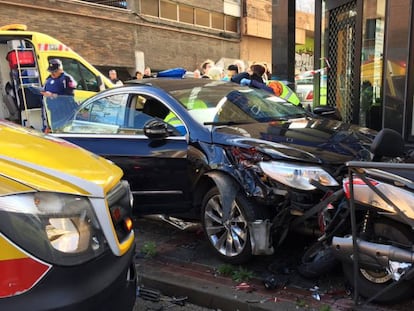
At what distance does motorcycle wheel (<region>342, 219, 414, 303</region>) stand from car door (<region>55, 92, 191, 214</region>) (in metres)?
1.76

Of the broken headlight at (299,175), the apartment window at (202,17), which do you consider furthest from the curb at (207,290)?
the apartment window at (202,17)

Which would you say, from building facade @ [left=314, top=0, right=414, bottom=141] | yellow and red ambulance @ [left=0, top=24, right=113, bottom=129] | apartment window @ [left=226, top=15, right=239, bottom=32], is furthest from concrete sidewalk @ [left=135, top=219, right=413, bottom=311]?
apartment window @ [left=226, top=15, right=239, bottom=32]

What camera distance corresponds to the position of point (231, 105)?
15.6 feet

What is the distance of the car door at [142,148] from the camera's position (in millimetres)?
4473

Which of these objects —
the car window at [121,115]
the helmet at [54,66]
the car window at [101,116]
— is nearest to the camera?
the car window at [121,115]

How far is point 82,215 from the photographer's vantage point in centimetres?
226

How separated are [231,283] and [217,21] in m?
25.3

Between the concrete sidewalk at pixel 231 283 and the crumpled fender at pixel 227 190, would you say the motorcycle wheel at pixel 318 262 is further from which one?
the crumpled fender at pixel 227 190

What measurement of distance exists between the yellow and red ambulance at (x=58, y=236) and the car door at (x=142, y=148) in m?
1.86

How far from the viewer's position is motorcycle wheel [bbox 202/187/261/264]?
12.8ft

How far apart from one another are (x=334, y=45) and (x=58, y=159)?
27.5 feet

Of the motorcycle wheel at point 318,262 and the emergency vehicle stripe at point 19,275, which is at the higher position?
the emergency vehicle stripe at point 19,275

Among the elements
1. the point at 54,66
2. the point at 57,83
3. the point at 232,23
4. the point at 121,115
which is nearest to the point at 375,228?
the point at 121,115

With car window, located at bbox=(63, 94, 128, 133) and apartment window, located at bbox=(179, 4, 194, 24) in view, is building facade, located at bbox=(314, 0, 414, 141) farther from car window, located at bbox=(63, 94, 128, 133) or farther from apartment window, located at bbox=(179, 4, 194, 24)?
apartment window, located at bbox=(179, 4, 194, 24)
